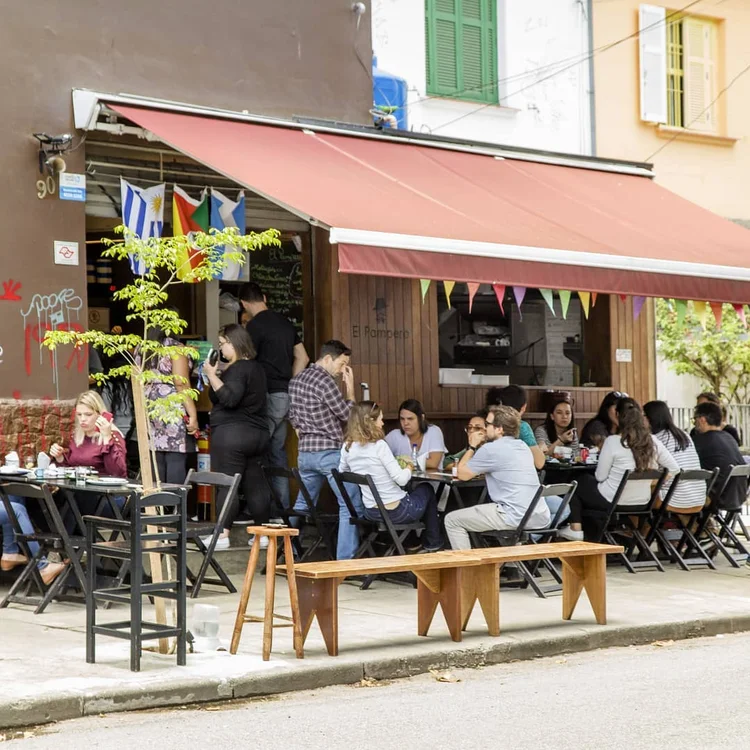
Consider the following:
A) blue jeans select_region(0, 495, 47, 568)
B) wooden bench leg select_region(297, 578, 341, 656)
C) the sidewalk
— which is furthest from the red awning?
blue jeans select_region(0, 495, 47, 568)

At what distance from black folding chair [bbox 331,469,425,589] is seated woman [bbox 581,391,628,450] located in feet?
9.02

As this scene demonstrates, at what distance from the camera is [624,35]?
63.7ft

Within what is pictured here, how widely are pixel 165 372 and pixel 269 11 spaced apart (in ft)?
11.0

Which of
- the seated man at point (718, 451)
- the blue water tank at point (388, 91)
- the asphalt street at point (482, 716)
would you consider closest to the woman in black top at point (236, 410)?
A: the blue water tank at point (388, 91)

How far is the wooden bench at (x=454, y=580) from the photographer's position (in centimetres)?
764

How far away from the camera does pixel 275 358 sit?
11602 millimetres

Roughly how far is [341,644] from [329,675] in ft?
2.14

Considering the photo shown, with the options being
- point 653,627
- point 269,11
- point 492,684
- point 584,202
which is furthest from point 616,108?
point 492,684

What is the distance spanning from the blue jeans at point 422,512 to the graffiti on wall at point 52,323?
2.54 metres

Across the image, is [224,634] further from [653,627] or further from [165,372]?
[165,372]

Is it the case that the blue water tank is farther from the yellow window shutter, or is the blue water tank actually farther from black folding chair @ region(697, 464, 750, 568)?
the yellow window shutter

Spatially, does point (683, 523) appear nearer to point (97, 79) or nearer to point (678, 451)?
point (678, 451)

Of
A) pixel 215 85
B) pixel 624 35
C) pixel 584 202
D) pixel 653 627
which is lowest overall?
pixel 653 627

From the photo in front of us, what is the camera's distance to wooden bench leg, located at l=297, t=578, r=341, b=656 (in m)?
7.56
